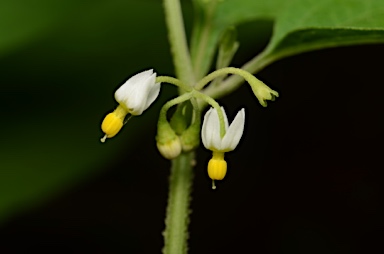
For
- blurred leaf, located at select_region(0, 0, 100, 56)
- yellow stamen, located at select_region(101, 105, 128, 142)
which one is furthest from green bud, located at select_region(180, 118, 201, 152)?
blurred leaf, located at select_region(0, 0, 100, 56)

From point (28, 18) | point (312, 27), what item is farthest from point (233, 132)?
point (28, 18)

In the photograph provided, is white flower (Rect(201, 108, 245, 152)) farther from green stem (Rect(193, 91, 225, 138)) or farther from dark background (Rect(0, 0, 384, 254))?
dark background (Rect(0, 0, 384, 254))

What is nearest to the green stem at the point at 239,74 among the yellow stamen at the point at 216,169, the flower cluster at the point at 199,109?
the flower cluster at the point at 199,109

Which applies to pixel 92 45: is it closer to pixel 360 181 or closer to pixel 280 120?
pixel 280 120

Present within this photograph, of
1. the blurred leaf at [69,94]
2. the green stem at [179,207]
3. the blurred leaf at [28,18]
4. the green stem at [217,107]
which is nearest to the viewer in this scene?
the green stem at [217,107]

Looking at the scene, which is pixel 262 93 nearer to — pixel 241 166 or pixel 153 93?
pixel 153 93

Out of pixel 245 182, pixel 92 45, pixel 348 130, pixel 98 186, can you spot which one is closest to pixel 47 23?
pixel 92 45

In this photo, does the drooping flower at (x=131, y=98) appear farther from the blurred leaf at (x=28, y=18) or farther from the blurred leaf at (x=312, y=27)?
the blurred leaf at (x=28, y=18)
